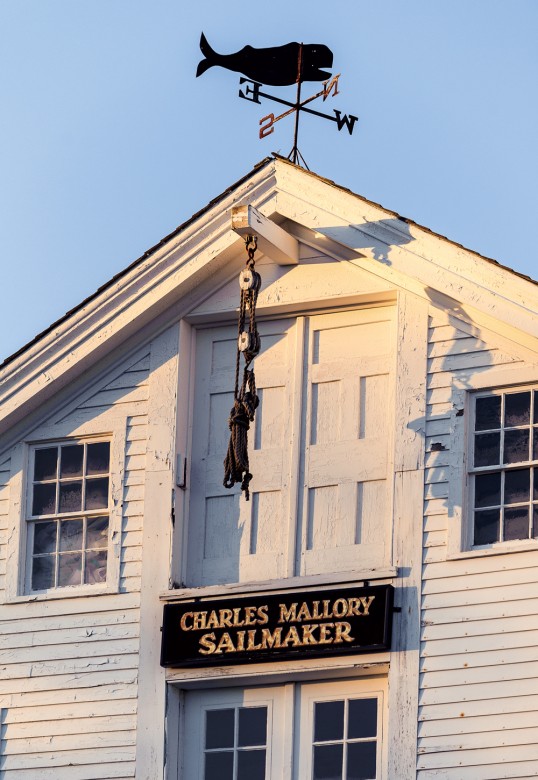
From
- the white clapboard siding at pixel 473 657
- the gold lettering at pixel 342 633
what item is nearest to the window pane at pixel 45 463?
the gold lettering at pixel 342 633

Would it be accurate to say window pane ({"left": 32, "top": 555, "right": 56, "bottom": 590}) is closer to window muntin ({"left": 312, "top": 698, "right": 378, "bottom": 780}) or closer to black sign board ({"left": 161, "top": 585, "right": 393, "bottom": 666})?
black sign board ({"left": 161, "top": 585, "right": 393, "bottom": 666})

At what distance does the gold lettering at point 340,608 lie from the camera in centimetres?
1695

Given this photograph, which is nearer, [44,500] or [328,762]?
[328,762]

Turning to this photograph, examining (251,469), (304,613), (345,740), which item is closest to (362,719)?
(345,740)

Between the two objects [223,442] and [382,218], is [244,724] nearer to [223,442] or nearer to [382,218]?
[223,442]

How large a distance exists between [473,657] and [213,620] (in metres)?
2.47

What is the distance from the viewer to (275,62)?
63.6 feet

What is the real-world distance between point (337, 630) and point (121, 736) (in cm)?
227

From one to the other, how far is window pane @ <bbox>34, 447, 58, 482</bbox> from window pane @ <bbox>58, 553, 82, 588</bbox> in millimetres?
827

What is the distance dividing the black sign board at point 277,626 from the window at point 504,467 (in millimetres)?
1094

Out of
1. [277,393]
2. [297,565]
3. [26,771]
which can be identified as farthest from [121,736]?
[277,393]

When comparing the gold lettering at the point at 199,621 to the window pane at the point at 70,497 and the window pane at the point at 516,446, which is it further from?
the window pane at the point at 516,446

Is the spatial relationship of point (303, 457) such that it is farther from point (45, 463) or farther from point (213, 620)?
point (45, 463)

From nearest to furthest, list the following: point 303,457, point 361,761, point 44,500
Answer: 1. point 361,761
2. point 303,457
3. point 44,500
